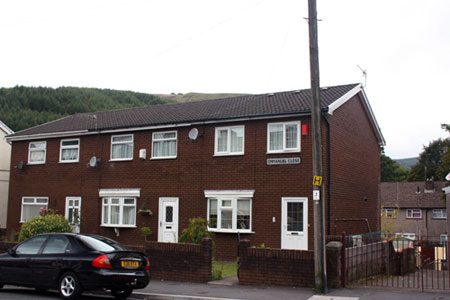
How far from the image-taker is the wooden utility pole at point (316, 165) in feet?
36.7

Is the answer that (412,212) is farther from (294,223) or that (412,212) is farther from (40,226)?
(40,226)

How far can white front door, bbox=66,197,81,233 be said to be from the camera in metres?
22.6

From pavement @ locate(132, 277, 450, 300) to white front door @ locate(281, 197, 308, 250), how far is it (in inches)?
202

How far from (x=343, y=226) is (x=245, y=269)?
726 centimetres

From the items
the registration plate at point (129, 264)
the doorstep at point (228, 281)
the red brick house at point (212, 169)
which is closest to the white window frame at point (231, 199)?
the red brick house at point (212, 169)

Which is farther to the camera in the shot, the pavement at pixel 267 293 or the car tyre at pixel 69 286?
the pavement at pixel 267 293

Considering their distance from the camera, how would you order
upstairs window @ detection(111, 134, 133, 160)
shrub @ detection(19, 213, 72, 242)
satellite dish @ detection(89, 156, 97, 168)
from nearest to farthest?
shrub @ detection(19, 213, 72, 242) < upstairs window @ detection(111, 134, 133, 160) < satellite dish @ detection(89, 156, 97, 168)

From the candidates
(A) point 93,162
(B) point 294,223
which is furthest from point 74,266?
(A) point 93,162

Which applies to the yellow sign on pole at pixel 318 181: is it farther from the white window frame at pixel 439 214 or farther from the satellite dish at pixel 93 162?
the white window frame at pixel 439 214

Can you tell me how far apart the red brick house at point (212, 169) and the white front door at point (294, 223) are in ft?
0.12

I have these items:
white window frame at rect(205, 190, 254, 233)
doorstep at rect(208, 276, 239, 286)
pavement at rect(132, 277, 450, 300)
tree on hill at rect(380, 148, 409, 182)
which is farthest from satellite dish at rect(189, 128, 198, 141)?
tree on hill at rect(380, 148, 409, 182)

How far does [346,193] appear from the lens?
1922cm

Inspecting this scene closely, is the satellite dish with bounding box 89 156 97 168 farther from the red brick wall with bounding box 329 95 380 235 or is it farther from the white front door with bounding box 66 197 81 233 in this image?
the red brick wall with bounding box 329 95 380 235

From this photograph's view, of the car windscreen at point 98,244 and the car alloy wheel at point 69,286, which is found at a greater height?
the car windscreen at point 98,244
